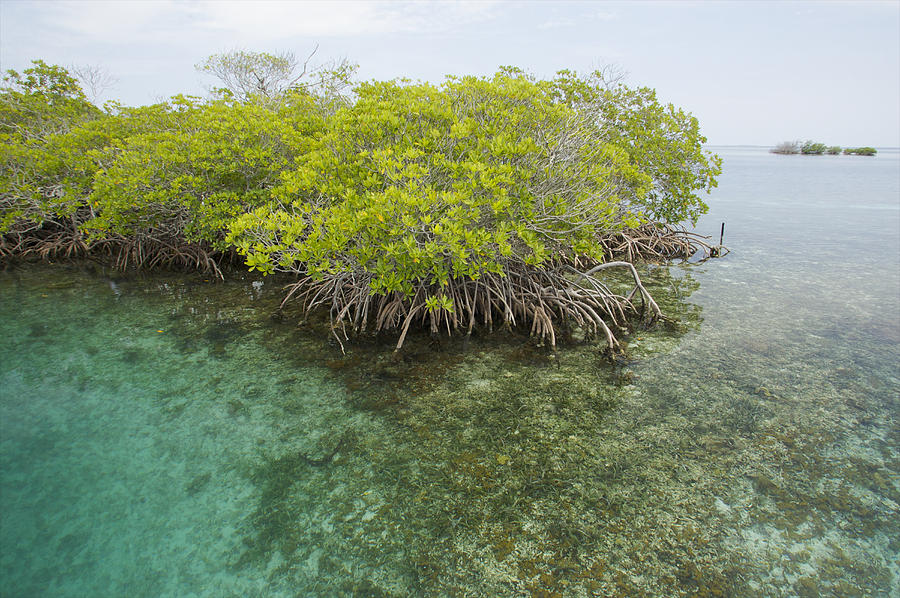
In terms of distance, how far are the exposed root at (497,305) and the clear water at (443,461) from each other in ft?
1.18

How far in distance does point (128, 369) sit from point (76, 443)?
1326mm

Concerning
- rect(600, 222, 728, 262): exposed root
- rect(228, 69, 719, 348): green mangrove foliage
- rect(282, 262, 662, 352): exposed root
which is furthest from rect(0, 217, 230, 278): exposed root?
rect(600, 222, 728, 262): exposed root

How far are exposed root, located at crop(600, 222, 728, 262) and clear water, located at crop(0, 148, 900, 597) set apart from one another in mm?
3862

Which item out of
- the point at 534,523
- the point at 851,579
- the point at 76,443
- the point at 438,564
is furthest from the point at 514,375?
the point at 76,443

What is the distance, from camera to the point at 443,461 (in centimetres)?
326

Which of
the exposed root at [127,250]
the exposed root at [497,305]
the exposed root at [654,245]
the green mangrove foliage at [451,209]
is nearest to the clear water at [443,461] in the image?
the exposed root at [497,305]

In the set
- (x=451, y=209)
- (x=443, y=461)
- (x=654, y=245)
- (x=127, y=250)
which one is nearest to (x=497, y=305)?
(x=451, y=209)

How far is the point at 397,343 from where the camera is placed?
5.26 m

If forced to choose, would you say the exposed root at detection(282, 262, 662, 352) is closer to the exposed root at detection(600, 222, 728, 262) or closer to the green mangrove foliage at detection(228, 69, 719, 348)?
the green mangrove foliage at detection(228, 69, 719, 348)

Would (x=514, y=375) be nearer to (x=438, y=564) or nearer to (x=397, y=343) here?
(x=397, y=343)

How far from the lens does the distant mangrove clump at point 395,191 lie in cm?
437

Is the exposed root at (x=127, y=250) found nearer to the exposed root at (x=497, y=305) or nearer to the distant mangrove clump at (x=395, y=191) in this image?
the distant mangrove clump at (x=395, y=191)

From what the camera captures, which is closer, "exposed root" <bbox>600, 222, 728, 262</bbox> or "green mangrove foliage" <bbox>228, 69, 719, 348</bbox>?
"green mangrove foliage" <bbox>228, 69, 719, 348</bbox>

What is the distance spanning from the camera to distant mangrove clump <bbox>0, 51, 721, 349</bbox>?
437 cm
